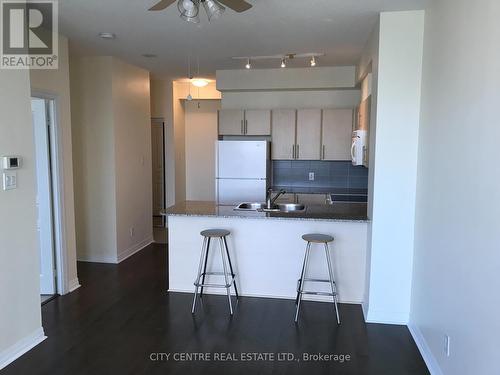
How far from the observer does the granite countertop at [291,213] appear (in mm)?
3650

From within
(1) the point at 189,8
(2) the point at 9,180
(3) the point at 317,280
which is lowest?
(3) the point at 317,280

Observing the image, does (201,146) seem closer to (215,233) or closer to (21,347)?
(215,233)

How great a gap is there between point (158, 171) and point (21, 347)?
15.9ft

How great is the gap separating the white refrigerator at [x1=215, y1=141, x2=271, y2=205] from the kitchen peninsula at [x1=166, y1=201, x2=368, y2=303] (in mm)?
1335

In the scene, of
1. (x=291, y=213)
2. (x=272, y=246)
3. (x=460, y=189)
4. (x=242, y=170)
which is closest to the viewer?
(x=460, y=189)

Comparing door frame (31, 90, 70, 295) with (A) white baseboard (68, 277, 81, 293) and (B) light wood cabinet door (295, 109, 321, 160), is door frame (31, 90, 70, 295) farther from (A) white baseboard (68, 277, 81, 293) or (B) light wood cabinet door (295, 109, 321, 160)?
(B) light wood cabinet door (295, 109, 321, 160)

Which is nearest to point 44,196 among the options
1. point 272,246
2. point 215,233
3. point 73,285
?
point 73,285

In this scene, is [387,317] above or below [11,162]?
below

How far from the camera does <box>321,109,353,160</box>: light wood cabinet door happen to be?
5.42 meters

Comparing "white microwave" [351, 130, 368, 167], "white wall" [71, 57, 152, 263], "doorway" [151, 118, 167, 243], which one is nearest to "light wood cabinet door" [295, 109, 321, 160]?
"white microwave" [351, 130, 368, 167]

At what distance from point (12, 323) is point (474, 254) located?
9.59 feet

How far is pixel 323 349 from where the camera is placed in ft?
9.63

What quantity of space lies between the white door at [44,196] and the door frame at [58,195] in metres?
0.04

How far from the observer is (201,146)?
7.45 m
